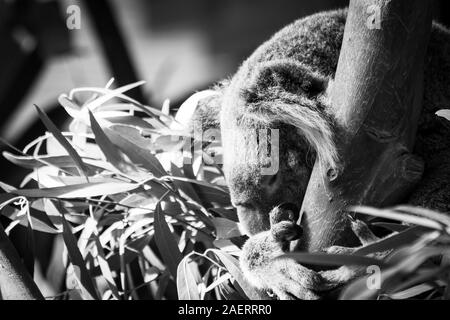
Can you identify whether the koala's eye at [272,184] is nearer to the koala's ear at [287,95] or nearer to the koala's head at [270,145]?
the koala's head at [270,145]

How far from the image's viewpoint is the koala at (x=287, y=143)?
1723 millimetres

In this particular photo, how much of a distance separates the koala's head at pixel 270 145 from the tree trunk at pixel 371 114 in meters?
0.25

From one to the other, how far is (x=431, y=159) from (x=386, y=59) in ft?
1.90

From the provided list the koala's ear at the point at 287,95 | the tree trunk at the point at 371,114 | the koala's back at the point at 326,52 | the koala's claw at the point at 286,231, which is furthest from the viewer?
the koala's back at the point at 326,52

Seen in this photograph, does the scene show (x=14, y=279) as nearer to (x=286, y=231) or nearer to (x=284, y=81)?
(x=286, y=231)

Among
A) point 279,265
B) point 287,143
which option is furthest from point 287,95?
point 279,265

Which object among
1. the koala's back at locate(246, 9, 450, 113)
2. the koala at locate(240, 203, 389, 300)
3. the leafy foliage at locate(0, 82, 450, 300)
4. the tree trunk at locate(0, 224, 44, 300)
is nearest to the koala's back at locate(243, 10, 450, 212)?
the koala's back at locate(246, 9, 450, 113)

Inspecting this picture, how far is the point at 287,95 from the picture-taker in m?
1.88

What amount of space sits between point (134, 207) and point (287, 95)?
64 centimetres

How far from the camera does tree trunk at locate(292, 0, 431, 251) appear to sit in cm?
151

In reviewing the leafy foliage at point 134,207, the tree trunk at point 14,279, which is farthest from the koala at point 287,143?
the tree trunk at point 14,279

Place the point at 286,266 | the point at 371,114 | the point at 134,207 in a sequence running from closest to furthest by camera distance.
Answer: the point at 371,114 → the point at 286,266 → the point at 134,207
